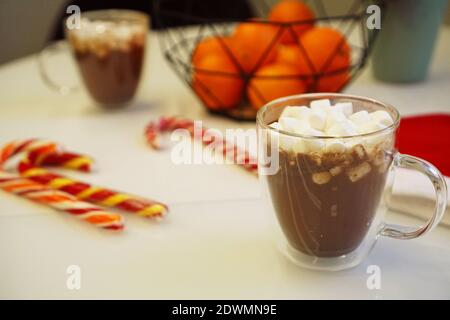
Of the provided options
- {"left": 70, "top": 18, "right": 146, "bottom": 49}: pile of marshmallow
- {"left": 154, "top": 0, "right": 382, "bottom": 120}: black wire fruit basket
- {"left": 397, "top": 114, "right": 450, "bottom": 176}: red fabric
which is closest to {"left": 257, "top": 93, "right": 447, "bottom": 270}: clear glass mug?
{"left": 397, "top": 114, "right": 450, "bottom": 176}: red fabric

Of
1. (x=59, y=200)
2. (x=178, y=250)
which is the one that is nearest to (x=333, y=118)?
(x=178, y=250)

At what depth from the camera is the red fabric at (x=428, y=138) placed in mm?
792

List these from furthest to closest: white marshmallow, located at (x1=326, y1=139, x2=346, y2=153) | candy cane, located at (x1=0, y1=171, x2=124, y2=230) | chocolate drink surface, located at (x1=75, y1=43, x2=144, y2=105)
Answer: chocolate drink surface, located at (x1=75, y1=43, x2=144, y2=105) < candy cane, located at (x1=0, y1=171, x2=124, y2=230) < white marshmallow, located at (x1=326, y1=139, x2=346, y2=153)

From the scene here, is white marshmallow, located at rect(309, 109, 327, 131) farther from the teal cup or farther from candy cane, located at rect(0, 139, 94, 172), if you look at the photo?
the teal cup

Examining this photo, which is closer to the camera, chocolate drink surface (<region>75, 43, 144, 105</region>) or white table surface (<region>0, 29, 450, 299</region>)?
white table surface (<region>0, 29, 450, 299</region>)

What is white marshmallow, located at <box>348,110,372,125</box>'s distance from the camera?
63 cm

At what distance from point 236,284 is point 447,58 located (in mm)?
916

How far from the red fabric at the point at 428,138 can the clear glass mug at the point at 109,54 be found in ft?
1.64

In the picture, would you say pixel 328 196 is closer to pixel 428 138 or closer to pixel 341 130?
pixel 341 130

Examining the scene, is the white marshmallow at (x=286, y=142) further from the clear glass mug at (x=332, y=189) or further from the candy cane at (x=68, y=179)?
the candy cane at (x=68, y=179)

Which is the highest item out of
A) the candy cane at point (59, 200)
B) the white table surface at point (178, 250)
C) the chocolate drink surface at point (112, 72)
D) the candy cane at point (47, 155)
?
the chocolate drink surface at point (112, 72)

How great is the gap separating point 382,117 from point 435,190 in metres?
0.09

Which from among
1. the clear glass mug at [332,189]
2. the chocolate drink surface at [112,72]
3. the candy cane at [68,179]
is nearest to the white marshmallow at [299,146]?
the clear glass mug at [332,189]
